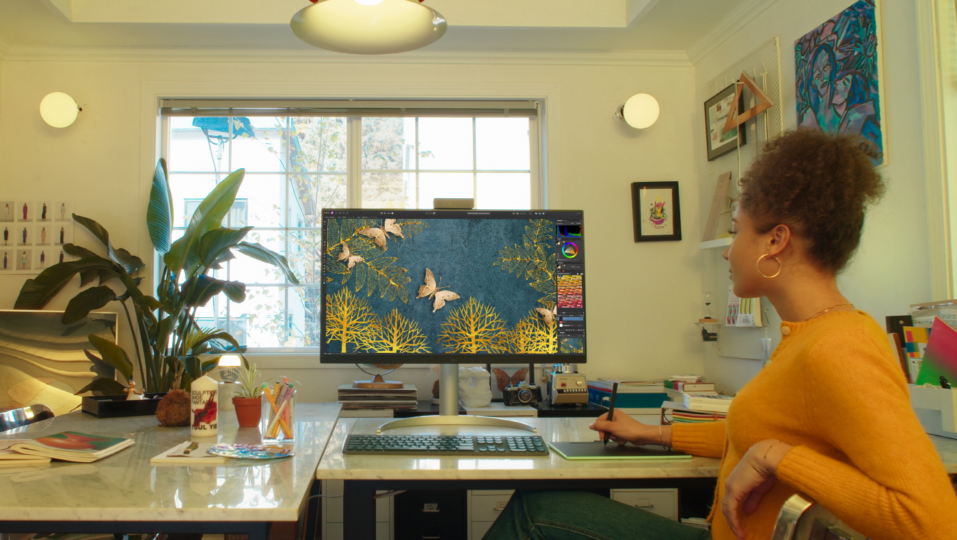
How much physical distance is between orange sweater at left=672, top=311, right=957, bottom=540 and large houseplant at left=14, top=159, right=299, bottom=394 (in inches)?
103

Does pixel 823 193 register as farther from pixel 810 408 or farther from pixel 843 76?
pixel 843 76

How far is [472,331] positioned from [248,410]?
684 millimetres

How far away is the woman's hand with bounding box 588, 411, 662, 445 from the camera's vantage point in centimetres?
157

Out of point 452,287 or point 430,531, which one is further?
point 430,531

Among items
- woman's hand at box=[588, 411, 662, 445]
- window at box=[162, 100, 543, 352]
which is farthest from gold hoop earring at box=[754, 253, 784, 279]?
window at box=[162, 100, 543, 352]

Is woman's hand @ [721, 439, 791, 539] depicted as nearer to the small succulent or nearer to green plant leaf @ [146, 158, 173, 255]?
the small succulent

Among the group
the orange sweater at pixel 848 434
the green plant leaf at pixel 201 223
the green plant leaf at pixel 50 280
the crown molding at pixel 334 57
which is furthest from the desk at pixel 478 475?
the crown molding at pixel 334 57

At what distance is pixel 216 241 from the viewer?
10.3 feet

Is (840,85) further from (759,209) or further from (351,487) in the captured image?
(351,487)

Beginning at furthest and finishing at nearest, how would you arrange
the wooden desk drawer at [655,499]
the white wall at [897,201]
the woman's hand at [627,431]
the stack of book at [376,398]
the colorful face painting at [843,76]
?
1. the stack of book at [376,398]
2. the wooden desk drawer at [655,499]
3. the colorful face painting at [843,76]
4. the white wall at [897,201]
5. the woman's hand at [627,431]

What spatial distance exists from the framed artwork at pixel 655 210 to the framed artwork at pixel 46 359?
2838 millimetres

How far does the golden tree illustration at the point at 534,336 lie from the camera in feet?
6.08

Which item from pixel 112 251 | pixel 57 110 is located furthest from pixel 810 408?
pixel 57 110

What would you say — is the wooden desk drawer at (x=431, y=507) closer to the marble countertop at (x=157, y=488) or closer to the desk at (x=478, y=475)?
the marble countertop at (x=157, y=488)
